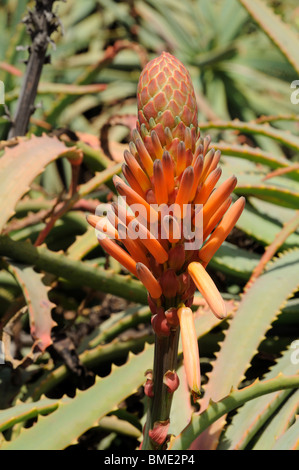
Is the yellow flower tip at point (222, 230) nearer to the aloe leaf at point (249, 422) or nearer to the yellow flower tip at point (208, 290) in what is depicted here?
the yellow flower tip at point (208, 290)

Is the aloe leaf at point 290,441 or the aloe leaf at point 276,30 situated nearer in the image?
the aloe leaf at point 290,441

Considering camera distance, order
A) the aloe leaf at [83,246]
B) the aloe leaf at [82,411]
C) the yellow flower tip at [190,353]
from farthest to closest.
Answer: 1. the aloe leaf at [83,246]
2. the aloe leaf at [82,411]
3. the yellow flower tip at [190,353]

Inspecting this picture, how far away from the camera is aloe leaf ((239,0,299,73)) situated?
124cm

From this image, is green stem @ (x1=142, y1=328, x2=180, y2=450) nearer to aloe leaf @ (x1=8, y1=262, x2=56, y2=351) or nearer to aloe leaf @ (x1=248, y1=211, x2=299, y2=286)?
aloe leaf @ (x1=8, y1=262, x2=56, y2=351)

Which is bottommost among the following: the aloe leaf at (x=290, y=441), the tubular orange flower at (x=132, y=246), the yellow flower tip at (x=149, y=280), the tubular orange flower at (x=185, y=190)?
the aloe leaf at (x=290, y=441)

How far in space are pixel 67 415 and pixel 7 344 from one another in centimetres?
14

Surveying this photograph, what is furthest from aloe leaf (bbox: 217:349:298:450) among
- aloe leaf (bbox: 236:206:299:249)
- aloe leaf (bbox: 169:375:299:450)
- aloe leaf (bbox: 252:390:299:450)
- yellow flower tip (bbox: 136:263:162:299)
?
aloe leaf (bbox: 236:206:299:249)

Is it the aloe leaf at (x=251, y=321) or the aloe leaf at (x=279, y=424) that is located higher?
the aloe leaf at (x=251, y=321)

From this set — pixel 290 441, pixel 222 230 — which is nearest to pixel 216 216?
pixel 222 230

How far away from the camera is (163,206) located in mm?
537


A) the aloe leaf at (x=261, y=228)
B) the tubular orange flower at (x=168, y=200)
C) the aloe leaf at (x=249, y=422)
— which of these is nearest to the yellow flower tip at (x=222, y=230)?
the tubular orange flower at (x=168, y=200)

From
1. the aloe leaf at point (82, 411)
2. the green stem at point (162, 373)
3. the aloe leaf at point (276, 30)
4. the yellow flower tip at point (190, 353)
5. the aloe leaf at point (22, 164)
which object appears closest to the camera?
the yellow flower tip at point (190, 353)

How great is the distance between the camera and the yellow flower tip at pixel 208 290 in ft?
1.59

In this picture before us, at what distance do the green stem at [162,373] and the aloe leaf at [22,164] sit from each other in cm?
33
